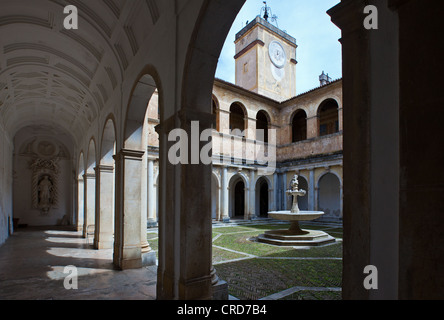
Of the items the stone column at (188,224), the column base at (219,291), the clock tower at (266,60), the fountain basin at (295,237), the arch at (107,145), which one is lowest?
the fountain basin at (295,237)

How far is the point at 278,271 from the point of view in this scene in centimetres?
Result: 650

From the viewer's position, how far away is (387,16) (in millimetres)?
1690

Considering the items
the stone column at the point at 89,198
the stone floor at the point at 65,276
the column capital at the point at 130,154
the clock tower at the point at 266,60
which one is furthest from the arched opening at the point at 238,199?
the column capital at the point at 130,154

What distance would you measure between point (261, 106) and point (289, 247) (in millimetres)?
13788

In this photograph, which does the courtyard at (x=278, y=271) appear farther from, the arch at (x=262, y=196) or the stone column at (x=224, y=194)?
the arch at (x=262, y=196)

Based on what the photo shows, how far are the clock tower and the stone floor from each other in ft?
66.5

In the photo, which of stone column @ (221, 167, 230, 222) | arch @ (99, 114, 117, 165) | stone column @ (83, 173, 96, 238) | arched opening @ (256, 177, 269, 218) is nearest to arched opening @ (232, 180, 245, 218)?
arched opening @ (256, 177, 269, 218)

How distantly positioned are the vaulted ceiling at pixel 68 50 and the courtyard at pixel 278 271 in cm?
532

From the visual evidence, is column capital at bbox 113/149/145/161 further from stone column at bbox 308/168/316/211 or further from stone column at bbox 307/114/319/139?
stone column at bbox 307/114/319/139

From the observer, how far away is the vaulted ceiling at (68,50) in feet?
17.8

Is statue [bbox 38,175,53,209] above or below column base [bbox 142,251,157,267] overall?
above

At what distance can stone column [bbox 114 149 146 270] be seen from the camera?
656 centimetres
